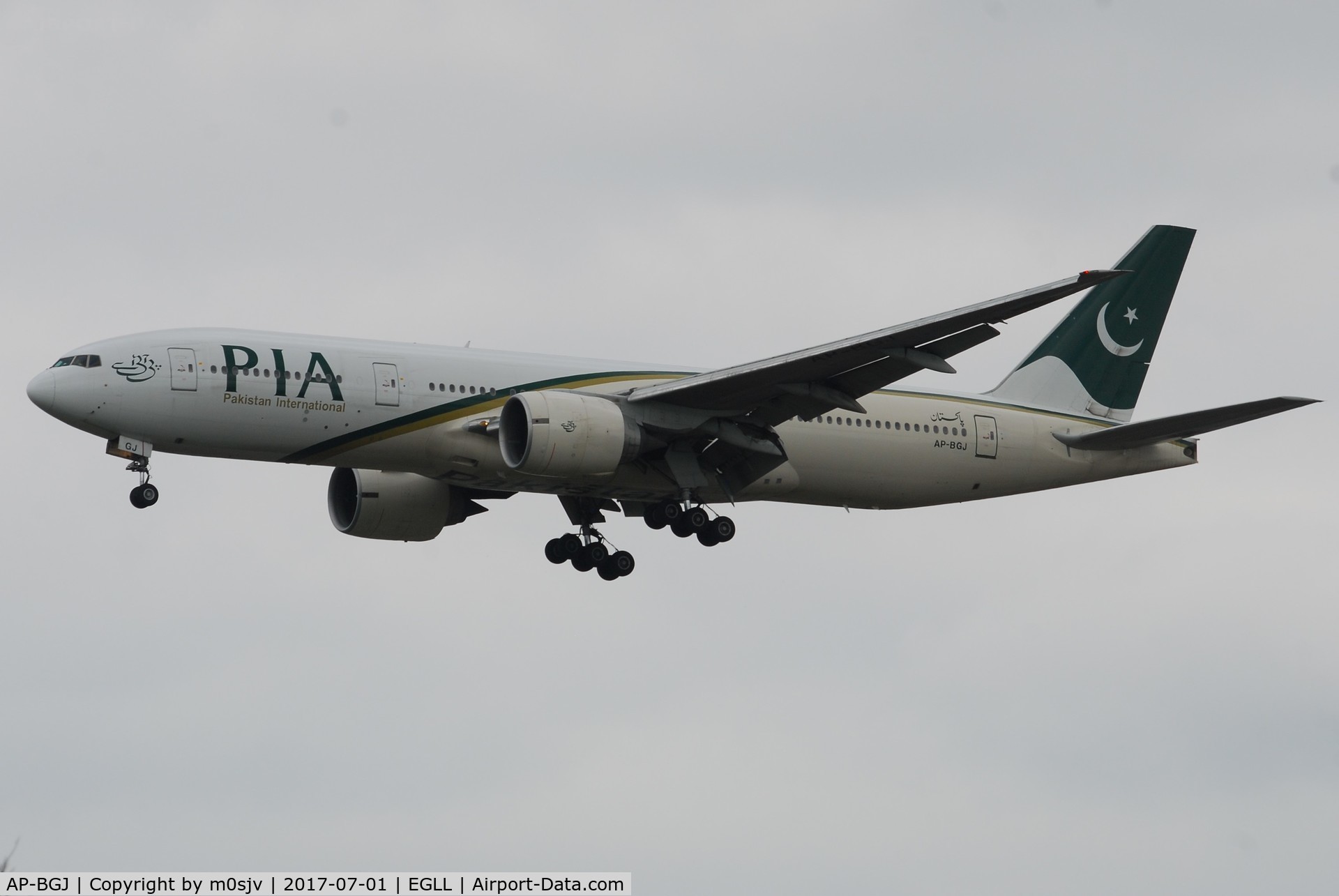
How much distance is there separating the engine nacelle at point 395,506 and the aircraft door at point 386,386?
5.42 m

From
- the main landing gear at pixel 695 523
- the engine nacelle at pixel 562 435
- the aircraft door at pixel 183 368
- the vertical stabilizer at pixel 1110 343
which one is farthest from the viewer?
the vertical stabilizer at pixel 1110 343

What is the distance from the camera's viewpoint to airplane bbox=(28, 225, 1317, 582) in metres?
33.0

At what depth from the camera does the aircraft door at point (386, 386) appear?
112ft

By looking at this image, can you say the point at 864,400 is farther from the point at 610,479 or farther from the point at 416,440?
the point at 416,440

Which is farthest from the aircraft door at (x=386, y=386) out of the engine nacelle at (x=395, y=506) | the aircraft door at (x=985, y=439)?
the aircraft door at (x=985, y=439)

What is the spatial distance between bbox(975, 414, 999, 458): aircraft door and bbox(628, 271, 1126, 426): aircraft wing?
4.52 meters

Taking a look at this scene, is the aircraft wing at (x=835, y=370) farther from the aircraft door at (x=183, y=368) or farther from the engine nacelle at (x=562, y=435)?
the aircraft door at (x=183, y=368)

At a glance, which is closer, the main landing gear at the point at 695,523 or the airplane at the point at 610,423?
the airplane at the point at 610,423

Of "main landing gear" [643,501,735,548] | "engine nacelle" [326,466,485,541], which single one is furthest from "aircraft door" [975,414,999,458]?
"engine nacelle" [326,466,485,541]

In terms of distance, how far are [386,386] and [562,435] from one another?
3506mm

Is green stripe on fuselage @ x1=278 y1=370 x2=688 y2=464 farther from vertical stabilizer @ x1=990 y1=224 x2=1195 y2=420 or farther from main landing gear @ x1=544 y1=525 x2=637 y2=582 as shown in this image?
vertical stabilizer @ x1=990 y1=224 x2=1195 y2=420

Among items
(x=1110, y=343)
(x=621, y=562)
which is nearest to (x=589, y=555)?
(x=621, y=562)

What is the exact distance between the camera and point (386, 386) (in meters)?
34.2

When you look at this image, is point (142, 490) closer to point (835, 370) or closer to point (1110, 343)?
point (835, 370)
